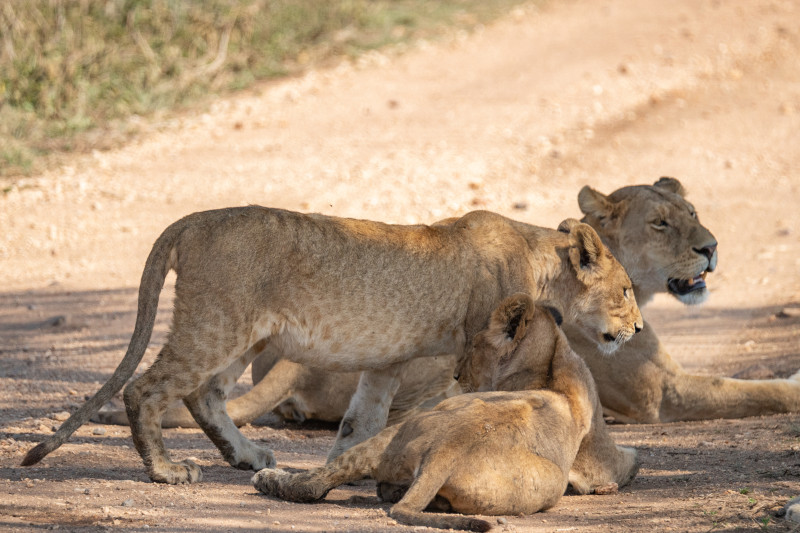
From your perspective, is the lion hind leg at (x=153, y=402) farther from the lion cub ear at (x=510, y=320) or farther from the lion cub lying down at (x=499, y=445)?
the lion cub ear at (x=510, y=320)

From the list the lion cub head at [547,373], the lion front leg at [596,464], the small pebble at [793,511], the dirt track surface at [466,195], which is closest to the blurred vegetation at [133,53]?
the dirt track surface at [466,195]

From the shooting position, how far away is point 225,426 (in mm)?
5012

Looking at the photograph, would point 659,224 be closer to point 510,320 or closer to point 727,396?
point 727,396

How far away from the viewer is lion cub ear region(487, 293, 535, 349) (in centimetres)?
468

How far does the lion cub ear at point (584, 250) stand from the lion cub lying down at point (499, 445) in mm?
674

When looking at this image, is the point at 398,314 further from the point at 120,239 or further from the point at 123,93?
the point at 123,93

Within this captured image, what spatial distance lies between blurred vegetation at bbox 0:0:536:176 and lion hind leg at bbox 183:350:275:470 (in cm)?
679

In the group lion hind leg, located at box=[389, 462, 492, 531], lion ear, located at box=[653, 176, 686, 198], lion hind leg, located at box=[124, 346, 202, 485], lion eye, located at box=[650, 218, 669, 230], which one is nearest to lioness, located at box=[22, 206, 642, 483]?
lion hind leg, located at box=[124, 346, 202, 485]

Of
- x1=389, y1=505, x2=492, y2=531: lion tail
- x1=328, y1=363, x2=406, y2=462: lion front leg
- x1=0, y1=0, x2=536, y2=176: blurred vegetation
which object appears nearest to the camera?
x1=389, y1=505, x2=492, y2=531: lion tail

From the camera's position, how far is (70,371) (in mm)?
6855

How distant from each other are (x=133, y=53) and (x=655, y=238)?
8.40 metres

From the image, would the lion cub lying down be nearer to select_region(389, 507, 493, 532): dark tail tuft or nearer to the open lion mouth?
select_region(389, 507, 493, 532): dark tail tuft

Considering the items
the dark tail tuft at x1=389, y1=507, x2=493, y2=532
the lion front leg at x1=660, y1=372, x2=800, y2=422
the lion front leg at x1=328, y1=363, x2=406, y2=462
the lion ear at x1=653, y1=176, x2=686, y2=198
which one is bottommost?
the lion front leg at x1=660, y1=372, x2=800, y2=422

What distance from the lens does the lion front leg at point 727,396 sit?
6.33 meters
